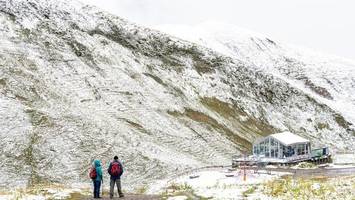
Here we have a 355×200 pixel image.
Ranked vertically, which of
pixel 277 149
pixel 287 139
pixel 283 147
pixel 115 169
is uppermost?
pixel 287 139

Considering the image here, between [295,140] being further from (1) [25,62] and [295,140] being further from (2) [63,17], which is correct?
(2) [63,17]

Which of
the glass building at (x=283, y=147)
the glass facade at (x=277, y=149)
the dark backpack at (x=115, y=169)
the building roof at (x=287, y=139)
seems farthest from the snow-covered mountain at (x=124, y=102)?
the dark backpack at (x=115, y=169)

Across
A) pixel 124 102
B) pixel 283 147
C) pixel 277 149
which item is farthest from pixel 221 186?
pixel 124 102

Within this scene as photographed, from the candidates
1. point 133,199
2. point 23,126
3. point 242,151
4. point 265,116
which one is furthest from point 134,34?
point 133,199

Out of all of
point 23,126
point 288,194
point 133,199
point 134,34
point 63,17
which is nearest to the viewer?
point 288,194

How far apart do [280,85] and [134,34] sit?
47.6 meters

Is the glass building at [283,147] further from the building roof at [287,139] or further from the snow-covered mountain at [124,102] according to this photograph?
the snow-covered mountain at [124,102]

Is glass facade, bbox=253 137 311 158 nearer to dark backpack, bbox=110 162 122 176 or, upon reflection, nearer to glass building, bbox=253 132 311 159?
glass building, bbox=253 132 311 159

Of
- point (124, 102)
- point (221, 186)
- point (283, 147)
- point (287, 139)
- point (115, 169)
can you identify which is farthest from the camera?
point (124, 102)

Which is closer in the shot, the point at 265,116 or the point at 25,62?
the point at 25,62

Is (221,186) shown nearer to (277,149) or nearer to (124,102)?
(277,149)

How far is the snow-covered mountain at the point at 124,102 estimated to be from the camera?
75.1 m

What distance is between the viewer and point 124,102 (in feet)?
337

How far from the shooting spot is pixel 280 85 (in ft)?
516
